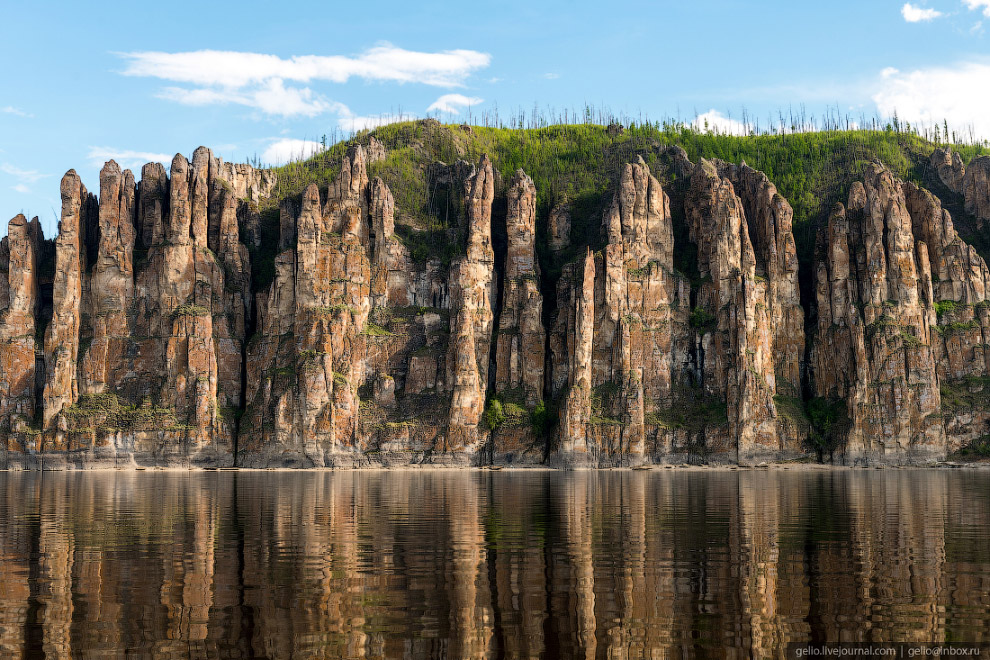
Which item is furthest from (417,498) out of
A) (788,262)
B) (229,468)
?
(788,262)

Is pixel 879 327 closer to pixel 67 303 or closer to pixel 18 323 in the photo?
pixel 67 303

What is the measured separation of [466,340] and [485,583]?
153m

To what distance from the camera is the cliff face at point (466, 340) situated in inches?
6781

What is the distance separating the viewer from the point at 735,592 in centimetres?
2864

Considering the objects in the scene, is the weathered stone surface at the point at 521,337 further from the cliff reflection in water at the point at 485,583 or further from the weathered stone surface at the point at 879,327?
the cliff reflection in water at the point at 485,583

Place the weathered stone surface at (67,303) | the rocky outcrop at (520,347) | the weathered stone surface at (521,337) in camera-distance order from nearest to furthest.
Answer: the weathered stone surface at (67,303) → the rocky outcrop at (520,347) → the weathered stone surface at (521,337)

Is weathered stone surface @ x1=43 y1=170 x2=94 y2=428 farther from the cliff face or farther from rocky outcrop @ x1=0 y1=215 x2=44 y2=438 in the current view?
rocky outcrop @ x1=0 y1=215 x2=44 y2=438

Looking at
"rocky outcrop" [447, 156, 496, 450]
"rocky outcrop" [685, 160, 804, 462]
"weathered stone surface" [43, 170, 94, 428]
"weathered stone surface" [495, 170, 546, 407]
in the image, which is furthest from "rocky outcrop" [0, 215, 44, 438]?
"rocky outcrop" [685, 160, 804, 462]

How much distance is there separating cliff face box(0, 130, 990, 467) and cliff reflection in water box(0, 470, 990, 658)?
117 meters

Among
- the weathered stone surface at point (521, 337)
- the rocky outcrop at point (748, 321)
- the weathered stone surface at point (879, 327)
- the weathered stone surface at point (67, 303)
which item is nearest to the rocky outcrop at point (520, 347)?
the weathered stone surface at point (521, 337)

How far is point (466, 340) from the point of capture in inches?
7200

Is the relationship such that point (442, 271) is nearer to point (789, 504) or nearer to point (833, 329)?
point (833, 329)

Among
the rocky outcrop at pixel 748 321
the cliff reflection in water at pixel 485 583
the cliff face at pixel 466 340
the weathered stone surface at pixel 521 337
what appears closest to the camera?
the cliff reflection in water at pixel 485 583

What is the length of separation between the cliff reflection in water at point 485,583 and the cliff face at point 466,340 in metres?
117
